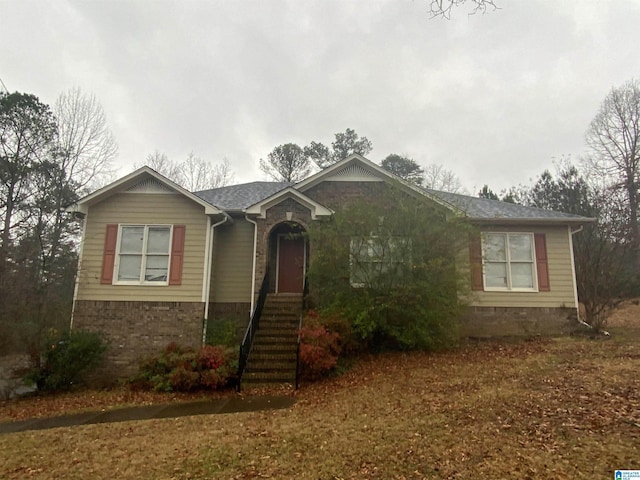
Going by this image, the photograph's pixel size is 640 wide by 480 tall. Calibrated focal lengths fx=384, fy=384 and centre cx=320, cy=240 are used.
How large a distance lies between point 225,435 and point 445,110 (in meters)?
20.2

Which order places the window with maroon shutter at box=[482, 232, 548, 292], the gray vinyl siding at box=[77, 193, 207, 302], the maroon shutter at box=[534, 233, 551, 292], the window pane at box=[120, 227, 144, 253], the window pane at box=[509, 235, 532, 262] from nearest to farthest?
the gray vinyl siding at box=[77, 193, 207, 302], the window pane at box=[120, 227, 144, 253], the maroon shutter at box=[534, 233, 551, 292], the window with maroon shutter at box=[482, 232, 548, 292], the window pane at box=[509, 235, 532, 262]

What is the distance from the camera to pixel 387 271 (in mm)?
10070

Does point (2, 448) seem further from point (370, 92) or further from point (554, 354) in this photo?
point (370, 92)

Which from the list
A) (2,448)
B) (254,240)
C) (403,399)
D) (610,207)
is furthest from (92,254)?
(610,207)

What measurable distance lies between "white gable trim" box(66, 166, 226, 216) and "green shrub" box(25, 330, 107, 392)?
3.98m

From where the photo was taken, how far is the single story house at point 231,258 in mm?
11516

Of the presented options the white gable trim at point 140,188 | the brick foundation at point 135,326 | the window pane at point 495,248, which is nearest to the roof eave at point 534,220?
the window pane at point 495,248

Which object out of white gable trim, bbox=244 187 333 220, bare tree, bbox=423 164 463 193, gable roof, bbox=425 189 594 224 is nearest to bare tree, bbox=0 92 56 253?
white gable trim, bbox=244 187 333 220

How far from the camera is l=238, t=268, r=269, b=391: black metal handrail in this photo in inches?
354

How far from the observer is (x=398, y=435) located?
534 cm

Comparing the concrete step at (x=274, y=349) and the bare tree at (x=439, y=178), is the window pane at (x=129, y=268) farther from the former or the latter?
the bare tree at (x=439, y=178)

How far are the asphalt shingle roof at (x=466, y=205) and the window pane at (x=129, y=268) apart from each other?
316cm

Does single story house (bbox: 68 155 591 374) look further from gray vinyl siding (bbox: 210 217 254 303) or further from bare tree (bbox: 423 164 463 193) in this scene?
bare tree (bbox: 423 164 463 193)

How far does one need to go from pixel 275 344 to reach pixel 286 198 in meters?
4.62
